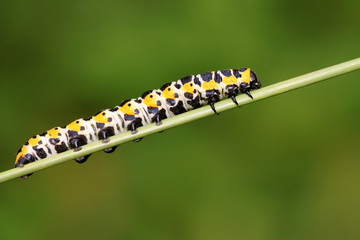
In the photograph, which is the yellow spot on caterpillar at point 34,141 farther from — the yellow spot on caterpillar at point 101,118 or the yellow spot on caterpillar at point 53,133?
the yellow spot on caterpillar at point 101,118

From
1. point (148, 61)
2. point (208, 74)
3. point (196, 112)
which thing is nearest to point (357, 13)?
point (148, 61)

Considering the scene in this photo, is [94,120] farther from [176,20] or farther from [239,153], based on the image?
[176,20]

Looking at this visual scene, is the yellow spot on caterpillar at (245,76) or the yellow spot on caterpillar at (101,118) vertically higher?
the yellow spot on caterpillar at (101,118)

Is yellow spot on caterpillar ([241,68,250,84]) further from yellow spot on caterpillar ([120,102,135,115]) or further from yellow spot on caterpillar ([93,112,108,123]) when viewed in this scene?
yellow spot on caterpillar ([93,112,108,123])

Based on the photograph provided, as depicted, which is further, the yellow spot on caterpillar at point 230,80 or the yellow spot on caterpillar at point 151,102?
the yellow spot on caterpillar at point 151,102

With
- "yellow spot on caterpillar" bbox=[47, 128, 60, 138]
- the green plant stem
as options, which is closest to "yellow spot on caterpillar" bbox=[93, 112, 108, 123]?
"yellow spot on caterpillar" bbox=[47, 128, 60, 138]

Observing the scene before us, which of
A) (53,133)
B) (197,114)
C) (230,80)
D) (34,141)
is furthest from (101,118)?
(197,114)

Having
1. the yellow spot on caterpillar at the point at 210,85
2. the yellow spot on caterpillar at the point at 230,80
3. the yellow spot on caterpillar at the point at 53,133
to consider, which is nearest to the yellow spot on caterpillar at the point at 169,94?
the yellow spot on caterpillar at the point at 210,85
